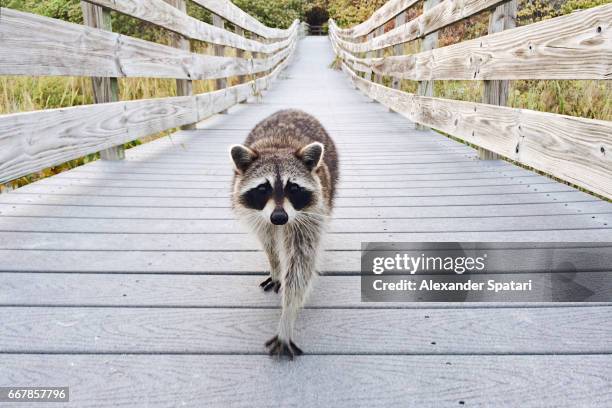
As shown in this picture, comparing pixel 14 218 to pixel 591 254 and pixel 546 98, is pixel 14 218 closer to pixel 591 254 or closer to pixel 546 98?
pixel 591 254

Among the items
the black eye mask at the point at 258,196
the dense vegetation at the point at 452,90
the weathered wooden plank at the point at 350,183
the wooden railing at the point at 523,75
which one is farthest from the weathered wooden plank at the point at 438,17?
the black eye mask at the point at 258,196

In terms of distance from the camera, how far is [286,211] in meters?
1.83

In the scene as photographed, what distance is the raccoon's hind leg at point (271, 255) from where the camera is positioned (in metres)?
2.05

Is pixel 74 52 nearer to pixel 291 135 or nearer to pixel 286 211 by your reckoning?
pixel 291 135

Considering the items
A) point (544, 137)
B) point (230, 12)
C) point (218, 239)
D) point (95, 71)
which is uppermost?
point (230, 12)

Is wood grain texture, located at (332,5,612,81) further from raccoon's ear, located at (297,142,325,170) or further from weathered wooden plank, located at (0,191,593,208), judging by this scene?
raccoon's ear, located at (297,142,325,170)

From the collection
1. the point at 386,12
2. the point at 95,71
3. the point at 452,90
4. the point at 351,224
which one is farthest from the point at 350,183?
the point at 386,12

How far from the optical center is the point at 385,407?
1.39 m

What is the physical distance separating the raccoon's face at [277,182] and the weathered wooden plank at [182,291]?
1.16 feet

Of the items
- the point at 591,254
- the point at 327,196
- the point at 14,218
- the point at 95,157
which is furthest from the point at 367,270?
the point at 95,157

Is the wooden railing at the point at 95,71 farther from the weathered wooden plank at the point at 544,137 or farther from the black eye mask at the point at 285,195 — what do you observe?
the weathered wooden plank at the point at 544,137

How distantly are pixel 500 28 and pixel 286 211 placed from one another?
3.11 metres

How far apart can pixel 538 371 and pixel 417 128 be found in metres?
5.36

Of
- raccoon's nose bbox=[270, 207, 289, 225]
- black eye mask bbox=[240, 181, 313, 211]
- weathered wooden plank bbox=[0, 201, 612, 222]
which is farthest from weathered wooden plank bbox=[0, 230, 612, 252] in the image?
raccoon's nose bbox=[270, 207, 289, 225]
